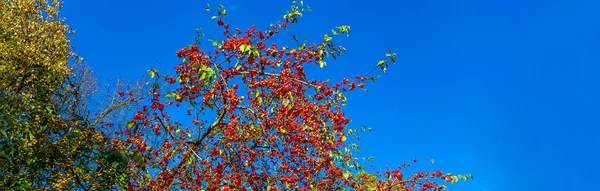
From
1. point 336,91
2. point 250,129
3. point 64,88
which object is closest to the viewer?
point 336,91

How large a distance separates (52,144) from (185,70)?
2067 mm

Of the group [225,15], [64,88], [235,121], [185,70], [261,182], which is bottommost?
[261,182]

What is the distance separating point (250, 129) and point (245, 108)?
1.49 feet

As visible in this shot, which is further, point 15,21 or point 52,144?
point 15,21

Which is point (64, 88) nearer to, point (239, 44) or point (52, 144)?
point (52, 144)

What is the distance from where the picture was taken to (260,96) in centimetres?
655

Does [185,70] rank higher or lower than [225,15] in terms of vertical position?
lower

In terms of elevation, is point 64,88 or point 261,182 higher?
point 64,88

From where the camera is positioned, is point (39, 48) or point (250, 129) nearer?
point (250, 129)

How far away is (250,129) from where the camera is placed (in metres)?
6.64

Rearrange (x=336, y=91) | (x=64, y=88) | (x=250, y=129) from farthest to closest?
1. (x=64, y=88)
2. (x=250, y=129)
3. (x=336, y=91)

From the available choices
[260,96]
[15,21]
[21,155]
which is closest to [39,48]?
[15,21]

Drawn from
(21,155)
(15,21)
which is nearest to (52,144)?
(21,155)

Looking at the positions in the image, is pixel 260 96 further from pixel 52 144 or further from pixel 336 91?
pixel 52 144
